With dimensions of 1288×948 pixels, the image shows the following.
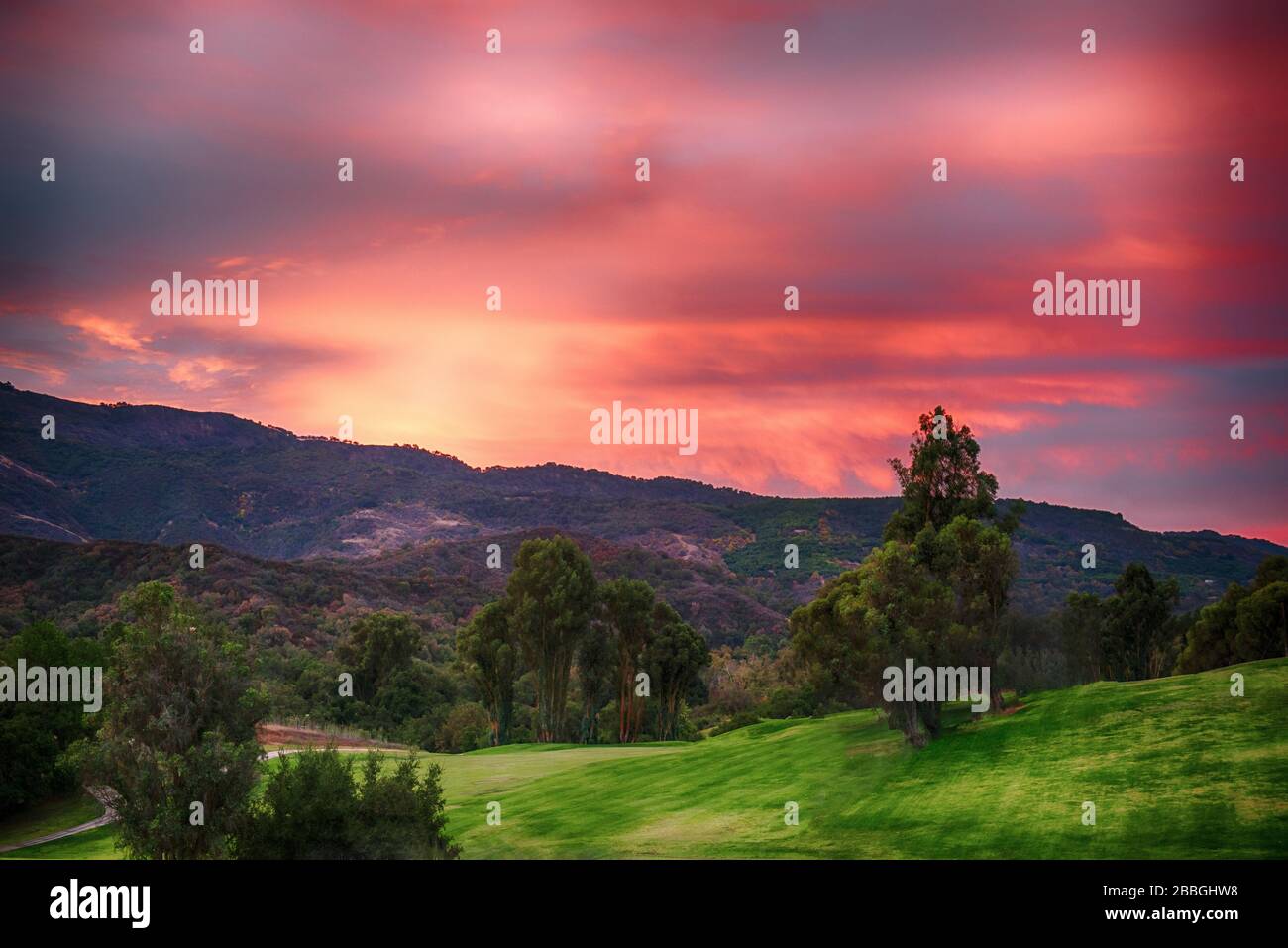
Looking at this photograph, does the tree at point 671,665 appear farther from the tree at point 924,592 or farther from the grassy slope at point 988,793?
the grassy slope at point 988,793

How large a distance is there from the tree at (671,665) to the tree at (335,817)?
54520 millimetres

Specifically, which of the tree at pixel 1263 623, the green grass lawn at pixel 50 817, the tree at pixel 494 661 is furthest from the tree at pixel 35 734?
the tree at pixel 1263 623

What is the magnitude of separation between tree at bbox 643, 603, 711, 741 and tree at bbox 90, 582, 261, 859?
53.0m

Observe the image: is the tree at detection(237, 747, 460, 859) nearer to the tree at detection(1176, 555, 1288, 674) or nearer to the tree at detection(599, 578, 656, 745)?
the tree at detection(1176, 555, 1288, 674)

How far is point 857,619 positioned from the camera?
36.3 m

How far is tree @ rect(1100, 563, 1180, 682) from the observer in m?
80.6

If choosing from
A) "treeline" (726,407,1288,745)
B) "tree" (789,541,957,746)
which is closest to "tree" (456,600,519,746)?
"treeline" (726,407,1288,745)

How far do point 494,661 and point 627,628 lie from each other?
998 cm

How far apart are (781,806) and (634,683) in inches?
1856

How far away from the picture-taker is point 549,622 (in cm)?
7781

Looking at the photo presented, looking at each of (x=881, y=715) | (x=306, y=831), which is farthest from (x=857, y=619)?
(x=306, y=831)

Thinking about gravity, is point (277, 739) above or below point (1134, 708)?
below

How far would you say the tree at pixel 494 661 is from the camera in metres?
78.2
